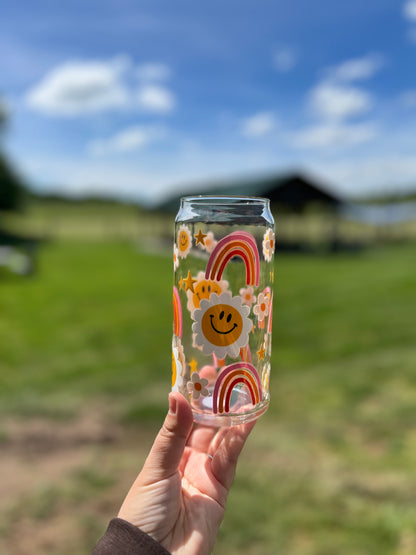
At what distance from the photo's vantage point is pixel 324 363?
307 inches

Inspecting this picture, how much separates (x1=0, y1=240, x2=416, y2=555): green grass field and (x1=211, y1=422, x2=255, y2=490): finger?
5.27 ft

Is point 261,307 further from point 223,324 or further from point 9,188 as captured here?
point 9,188

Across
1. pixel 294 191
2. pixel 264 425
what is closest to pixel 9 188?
pixel 294 191

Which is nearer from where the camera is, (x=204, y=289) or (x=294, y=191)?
(x=204, y=289)

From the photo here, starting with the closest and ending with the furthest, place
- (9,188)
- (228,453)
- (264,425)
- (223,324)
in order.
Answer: (223,324), (228,453), (264,425), (9,188)

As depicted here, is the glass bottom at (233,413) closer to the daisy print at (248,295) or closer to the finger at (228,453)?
the finger at (228,453)

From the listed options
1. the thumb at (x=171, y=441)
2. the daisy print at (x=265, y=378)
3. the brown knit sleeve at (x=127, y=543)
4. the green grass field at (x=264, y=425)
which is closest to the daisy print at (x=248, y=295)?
the daisy print at (x=265, y=378)

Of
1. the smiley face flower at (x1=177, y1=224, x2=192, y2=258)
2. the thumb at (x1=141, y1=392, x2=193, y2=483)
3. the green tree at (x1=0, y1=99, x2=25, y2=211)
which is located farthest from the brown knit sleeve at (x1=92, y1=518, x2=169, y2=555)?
the green tree at (x1=0, y1=99, x2=25, y2=211)

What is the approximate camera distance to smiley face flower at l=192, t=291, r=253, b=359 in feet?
7.32

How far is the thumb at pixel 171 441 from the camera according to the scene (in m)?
2.07

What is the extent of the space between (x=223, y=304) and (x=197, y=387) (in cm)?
46

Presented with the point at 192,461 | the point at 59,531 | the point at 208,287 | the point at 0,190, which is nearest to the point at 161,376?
the point at 59,531

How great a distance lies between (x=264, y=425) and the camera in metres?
5.63

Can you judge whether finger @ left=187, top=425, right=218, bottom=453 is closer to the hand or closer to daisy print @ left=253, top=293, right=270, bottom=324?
the hand
